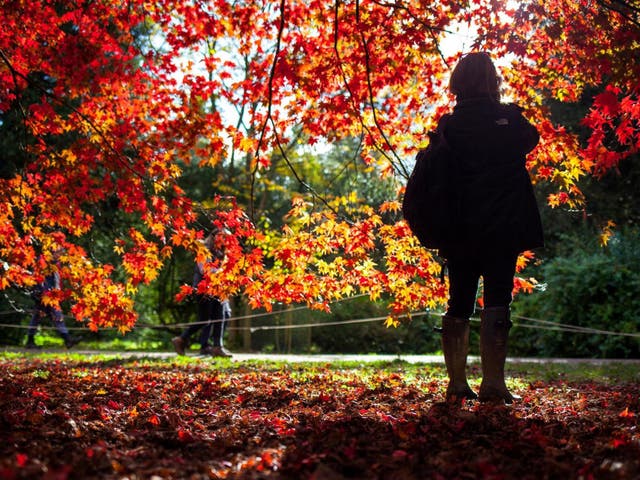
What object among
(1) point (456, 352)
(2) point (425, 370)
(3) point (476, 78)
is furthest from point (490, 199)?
(2) point (425, 370)

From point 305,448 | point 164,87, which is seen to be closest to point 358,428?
point 305,448

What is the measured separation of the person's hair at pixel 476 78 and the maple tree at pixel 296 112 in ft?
4.60

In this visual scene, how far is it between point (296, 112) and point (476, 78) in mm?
3017

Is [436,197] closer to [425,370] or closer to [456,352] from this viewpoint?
[456,352]

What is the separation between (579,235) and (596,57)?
1030cm

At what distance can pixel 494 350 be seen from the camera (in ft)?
12.3

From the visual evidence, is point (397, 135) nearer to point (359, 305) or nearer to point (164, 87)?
point (164, 87)

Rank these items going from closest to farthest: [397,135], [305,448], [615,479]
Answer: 1. [615,479]
2. [305,448]
3. [397,135]

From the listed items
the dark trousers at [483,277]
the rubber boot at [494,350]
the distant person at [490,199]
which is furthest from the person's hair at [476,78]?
the rubber boot at [494,350]

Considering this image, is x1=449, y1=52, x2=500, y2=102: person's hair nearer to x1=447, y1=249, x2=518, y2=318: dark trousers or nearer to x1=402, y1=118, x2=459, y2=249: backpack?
x1=402, y1=118, x2=459, y2=249: backpack

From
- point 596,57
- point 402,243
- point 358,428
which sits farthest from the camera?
point 402,243

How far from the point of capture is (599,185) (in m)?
13.5

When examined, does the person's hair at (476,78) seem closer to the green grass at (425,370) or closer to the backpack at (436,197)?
the backpack at (436,197)

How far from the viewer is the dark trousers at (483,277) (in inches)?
145
